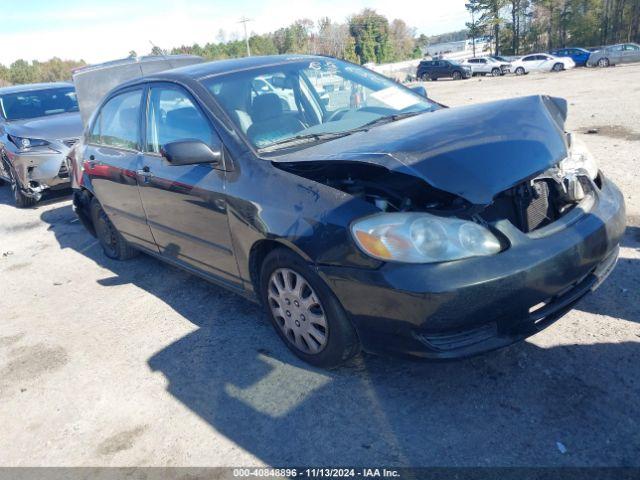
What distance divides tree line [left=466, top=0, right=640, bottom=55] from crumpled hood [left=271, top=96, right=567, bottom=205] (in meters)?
54.9

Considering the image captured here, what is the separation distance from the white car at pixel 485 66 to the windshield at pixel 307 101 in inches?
1504

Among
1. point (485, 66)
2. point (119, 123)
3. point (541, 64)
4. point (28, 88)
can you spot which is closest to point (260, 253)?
point (119, 123)

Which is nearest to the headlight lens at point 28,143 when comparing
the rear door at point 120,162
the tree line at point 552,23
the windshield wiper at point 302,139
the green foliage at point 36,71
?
the rear door at point 120,162

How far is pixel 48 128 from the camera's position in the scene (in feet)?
26.5

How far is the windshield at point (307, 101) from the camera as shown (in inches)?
130

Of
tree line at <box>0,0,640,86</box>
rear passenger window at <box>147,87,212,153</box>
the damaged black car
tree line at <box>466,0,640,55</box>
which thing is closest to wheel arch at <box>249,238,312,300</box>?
the damaged black car

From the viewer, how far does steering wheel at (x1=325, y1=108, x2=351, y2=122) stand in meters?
3.55

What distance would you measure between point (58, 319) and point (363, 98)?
3006mm

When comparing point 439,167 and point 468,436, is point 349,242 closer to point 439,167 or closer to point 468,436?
point 439,167

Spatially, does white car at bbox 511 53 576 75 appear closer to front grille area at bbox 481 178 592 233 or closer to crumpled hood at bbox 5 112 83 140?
crumpled hood at bbox 5 112 83 140

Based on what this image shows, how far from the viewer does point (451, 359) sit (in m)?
2.31

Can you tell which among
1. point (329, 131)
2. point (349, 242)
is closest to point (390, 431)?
point (349, 242)

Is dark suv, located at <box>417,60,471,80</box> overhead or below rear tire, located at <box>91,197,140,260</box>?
below

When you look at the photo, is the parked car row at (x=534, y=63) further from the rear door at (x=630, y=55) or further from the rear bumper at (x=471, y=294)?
the rear bumper at (x=471, y=294)
